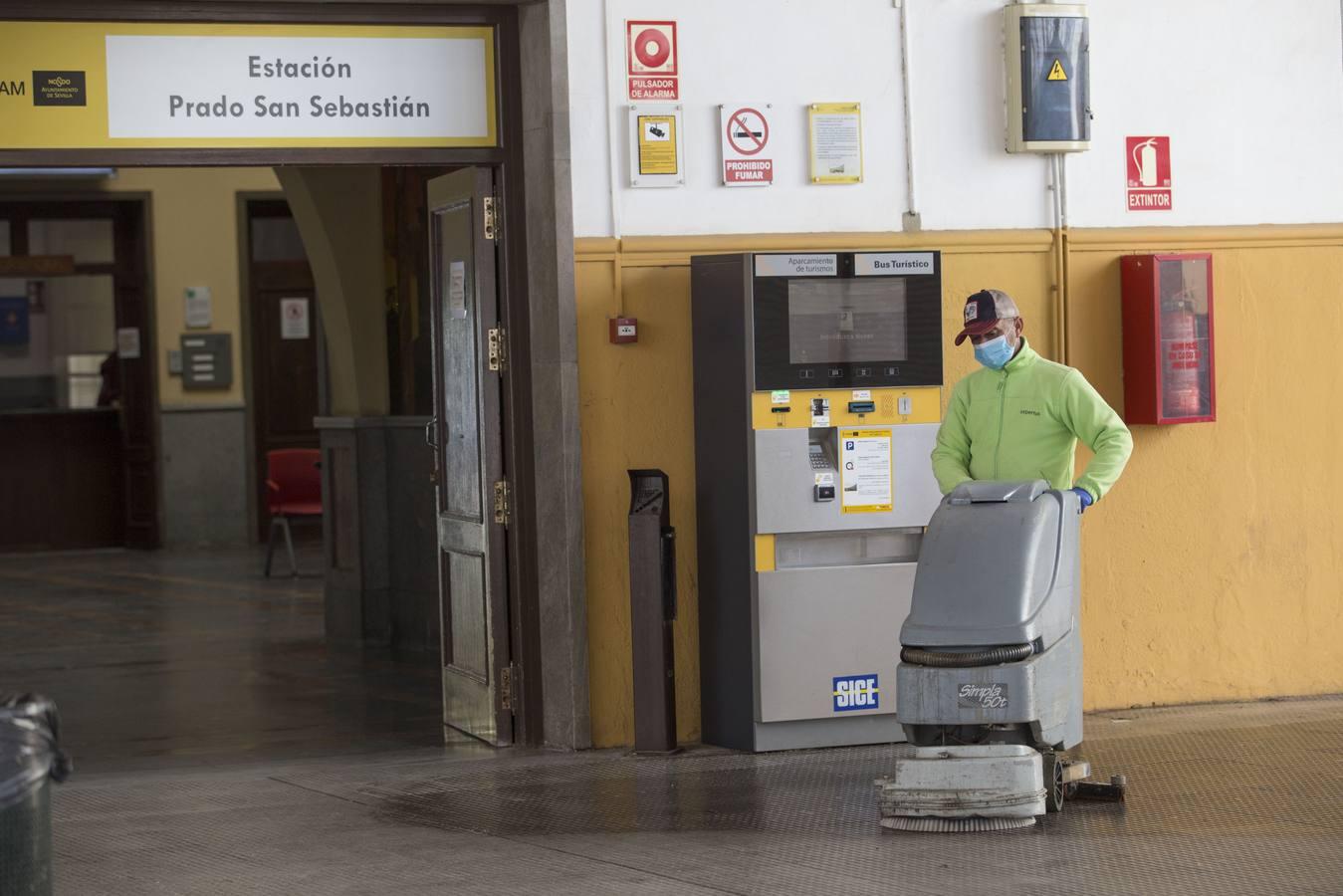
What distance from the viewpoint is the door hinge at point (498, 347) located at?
285 inches

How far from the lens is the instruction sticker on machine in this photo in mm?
6906

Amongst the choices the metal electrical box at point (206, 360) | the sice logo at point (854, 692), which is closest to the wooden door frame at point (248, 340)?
the metal electrical box at point (206, 360)

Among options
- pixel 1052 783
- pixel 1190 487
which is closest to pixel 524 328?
pixel 1052 783

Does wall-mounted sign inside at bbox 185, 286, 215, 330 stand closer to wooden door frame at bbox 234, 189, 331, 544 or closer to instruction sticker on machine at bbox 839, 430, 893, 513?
wooden door frame at bbox 234, 189, 331, 544

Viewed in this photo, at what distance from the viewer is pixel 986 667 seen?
5.60 metres

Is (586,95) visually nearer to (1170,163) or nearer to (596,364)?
(596,364)

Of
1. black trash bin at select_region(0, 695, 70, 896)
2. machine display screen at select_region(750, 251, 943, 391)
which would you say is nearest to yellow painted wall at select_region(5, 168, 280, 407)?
machine display screen at select_region(750, 251, 943, 391)

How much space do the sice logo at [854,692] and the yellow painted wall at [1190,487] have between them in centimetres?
58

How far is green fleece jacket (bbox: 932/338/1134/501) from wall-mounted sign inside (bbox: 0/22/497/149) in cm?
213

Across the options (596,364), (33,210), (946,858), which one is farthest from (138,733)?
(33,210)

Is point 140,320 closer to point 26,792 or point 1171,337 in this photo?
point 1171,337

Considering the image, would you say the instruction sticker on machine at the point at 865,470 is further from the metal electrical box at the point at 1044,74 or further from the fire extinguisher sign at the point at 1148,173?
the fire extinguisher sign at the point at 1148,173

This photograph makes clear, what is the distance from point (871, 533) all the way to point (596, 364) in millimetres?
1180

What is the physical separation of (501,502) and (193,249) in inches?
403
